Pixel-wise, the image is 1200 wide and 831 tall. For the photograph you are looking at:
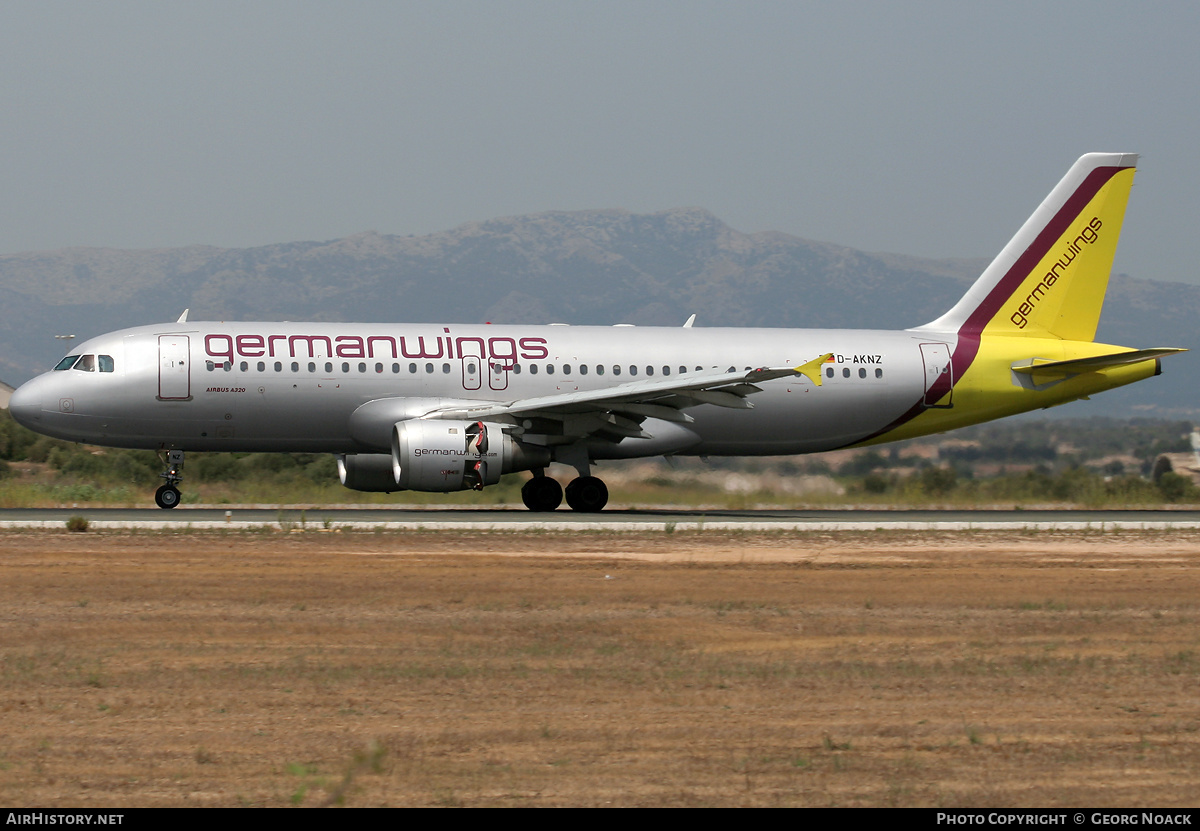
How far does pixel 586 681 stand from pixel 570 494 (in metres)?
16.6

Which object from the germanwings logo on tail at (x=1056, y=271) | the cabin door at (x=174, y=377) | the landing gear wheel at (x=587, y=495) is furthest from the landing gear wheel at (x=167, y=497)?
the germanwings logo on tail at (x=1056, y=271)

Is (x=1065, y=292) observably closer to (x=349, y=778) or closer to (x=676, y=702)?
(x=676, y=702)

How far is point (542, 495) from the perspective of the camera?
2720 cm

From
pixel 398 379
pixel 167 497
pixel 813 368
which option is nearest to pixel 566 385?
pixel 398 379

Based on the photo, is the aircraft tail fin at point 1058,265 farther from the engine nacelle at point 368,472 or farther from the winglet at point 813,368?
the engine nacelle at point 368,472

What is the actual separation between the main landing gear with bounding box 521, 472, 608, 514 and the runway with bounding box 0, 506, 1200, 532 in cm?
23

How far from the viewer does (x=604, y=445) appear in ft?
88.2

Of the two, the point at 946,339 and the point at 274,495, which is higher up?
the point at 946,339

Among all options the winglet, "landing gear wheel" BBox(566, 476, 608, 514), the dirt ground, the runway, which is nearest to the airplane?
"landing gear wheel" BBox(566, 476, 608, 514)

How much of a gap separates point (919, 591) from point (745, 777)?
8.58 m

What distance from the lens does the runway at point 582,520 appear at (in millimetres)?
22828

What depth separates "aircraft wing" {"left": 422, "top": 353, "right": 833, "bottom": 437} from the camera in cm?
2495

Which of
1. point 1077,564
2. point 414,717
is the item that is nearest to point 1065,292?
point 1077,564

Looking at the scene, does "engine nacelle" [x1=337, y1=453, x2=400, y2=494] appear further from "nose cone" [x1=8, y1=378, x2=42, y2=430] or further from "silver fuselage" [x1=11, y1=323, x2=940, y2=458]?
"nose cone" [x1=8, y1=378, x2=42, y2=430]
